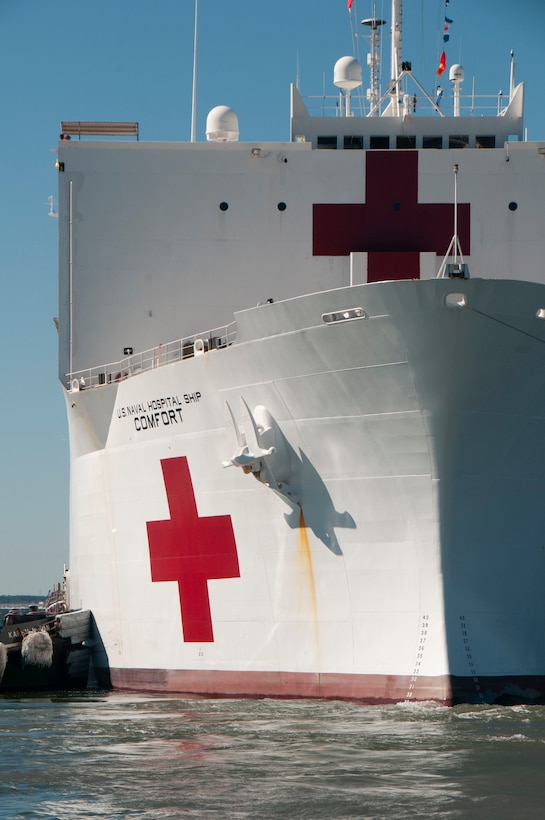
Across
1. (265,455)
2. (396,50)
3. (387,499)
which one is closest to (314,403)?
(265,455)

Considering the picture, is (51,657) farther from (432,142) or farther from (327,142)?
(432,142)

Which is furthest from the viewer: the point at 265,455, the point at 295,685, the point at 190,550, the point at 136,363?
the point at 136,363

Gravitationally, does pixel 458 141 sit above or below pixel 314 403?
above

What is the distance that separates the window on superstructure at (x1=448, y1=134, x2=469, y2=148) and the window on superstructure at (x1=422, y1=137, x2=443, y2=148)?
11 cm

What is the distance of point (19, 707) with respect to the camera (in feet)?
41.0

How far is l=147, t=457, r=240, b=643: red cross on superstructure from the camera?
11.4m

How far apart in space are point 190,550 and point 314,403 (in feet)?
7.17

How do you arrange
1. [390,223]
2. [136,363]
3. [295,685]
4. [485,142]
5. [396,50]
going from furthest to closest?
1. [396,50]
2. [485,142]
3. [390,223]
4. [136,363]
5. [295,685]

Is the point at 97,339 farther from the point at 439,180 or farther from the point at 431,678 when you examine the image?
the point at 431,678

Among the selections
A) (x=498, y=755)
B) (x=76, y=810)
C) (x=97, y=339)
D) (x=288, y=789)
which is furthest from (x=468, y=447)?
(x=97, y=339)

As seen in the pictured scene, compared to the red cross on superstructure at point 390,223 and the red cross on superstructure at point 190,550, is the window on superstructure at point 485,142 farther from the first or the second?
the red cross on superstructure at point 190,550

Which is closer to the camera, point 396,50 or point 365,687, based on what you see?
point 365,687

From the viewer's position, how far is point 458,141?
1445 centimetres

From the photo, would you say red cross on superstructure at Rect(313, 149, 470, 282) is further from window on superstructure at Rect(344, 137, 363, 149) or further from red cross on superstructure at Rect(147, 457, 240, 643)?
→ red cross on superstructure at Rect(147, 457, 240, 643)
